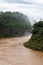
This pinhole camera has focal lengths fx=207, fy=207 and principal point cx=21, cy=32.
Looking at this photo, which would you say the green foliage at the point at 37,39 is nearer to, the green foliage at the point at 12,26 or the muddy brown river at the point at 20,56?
the muddy brown river at the point at 20,56

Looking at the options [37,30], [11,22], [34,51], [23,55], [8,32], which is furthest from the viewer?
[11,22]

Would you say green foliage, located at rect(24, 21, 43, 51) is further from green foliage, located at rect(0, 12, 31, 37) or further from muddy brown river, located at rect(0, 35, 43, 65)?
green foliage, located at rect(0, 12, 31, 37)

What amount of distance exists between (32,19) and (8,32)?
1710 centimetres

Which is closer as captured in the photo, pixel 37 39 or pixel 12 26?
pixel 37 39

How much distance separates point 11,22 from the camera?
165ft

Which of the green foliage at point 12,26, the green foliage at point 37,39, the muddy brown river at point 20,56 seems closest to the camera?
the muddy brown river at point 20,56

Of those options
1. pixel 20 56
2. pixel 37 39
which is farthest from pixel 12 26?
pixel 20 56

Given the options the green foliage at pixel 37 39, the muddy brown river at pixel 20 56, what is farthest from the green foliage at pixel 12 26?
the muddy brown river at pixel 20 56

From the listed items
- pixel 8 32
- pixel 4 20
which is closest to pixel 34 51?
pixel 8 32

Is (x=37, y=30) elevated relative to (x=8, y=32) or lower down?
elevated

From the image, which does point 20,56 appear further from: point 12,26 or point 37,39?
point 12,26

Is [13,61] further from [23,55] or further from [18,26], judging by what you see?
[18,26]

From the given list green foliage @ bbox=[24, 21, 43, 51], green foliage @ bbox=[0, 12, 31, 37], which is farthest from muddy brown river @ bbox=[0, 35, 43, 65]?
green foliage @ bbox=[0, 12, 31, 37]

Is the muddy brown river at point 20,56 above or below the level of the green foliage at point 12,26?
above
